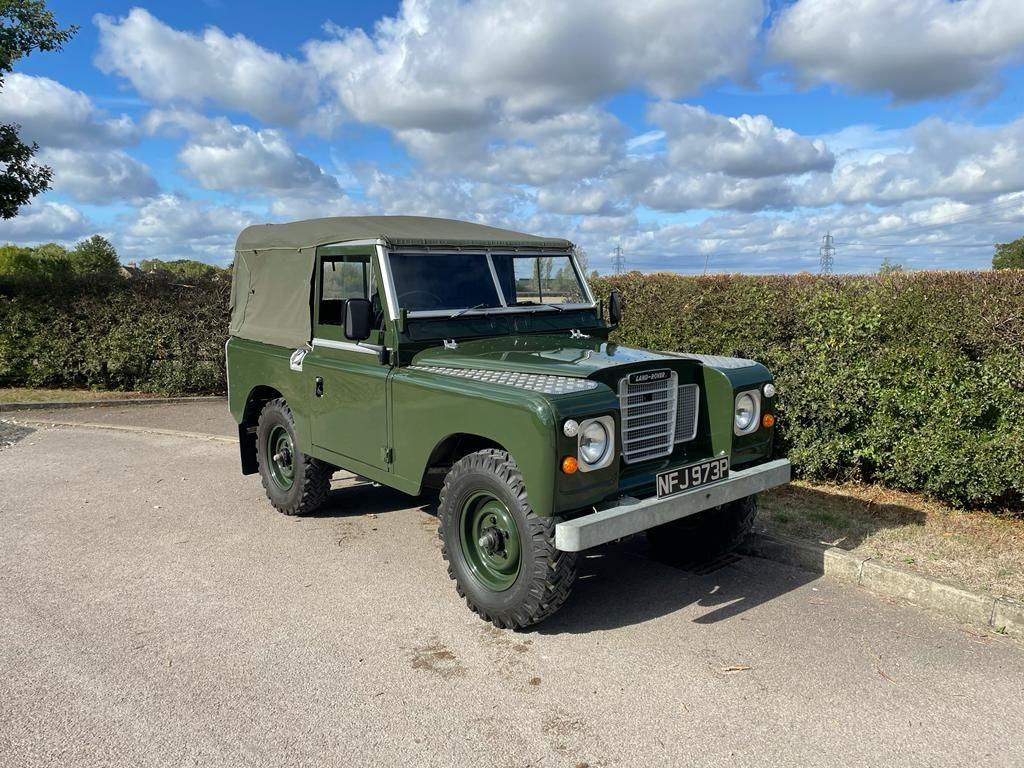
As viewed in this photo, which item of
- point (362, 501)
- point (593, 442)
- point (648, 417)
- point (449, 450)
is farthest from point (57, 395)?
point (593, 442)

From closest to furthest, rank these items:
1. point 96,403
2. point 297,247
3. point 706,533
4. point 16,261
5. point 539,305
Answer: point 706,533 → point 539,305 → point 297,247 → point 96,403 → point 16,261

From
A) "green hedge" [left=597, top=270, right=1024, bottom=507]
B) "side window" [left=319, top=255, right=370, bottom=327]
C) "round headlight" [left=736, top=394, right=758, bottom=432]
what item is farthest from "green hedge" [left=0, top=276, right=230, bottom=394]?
"round headlight" [left=736, top=394, right=758, bottom=432]

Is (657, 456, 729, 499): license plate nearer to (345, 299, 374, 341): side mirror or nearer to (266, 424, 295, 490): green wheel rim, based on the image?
(345, 299, 374, 341): side mirror

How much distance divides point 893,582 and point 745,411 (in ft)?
4.29

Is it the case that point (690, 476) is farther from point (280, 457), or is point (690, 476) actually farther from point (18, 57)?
point (18, 57)

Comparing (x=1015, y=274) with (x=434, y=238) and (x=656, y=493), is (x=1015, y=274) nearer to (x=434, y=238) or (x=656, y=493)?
(x=656, y=493)

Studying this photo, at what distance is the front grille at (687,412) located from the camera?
14.8 ft

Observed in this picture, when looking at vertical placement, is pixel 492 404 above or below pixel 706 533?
above

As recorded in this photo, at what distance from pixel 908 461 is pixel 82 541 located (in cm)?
611

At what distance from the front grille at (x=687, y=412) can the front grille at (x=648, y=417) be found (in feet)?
0.30

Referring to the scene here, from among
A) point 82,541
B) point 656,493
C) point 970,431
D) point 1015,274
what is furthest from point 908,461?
point 82,541

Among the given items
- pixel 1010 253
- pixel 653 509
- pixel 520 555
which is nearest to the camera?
pixel 653 509

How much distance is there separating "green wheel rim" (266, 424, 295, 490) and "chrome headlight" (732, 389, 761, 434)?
11.4 feet

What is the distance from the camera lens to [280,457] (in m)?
6.20
